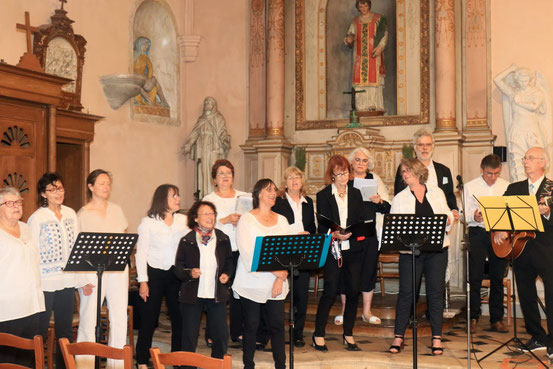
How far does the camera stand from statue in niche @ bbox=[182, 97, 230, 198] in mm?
11047

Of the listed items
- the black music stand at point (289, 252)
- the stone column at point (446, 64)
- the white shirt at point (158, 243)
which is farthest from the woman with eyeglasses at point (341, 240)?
the stone column at point (446, 64)

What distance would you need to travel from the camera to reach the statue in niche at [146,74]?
1078 centimetres

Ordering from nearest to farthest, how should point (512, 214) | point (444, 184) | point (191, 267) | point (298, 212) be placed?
point (191, 267), point (512, 214), point (298, 212), point (444, 184)

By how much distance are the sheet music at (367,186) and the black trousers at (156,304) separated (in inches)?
73.2

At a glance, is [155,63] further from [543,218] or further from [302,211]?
[543,218]

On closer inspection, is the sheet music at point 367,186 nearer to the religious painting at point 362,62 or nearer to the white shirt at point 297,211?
the white shirt at point 297,211

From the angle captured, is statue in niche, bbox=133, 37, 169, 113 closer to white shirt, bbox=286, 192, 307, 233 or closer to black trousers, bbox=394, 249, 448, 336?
white shirt, bbox=286, 192, 307, 233

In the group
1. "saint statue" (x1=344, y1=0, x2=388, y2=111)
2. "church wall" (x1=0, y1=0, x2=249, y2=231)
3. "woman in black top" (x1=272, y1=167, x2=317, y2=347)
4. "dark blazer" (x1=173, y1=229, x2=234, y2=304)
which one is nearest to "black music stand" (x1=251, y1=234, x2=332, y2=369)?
"dark blazer" (x1=173, y1=229, x2=234, y2=304)

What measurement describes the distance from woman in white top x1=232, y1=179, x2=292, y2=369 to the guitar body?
1939mm

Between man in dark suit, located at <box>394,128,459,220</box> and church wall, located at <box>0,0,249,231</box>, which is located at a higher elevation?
church wall, located at <box>0,0,249,231</box>

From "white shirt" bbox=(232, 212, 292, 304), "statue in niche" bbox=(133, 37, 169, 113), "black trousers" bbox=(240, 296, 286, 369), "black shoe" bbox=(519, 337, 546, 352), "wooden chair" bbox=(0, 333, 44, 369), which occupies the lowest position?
"black shoe" bbox=(519, 337, 546, 352)

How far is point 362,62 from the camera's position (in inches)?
428

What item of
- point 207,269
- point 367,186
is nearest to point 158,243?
point 207,269

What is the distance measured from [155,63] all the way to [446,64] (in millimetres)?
4456
